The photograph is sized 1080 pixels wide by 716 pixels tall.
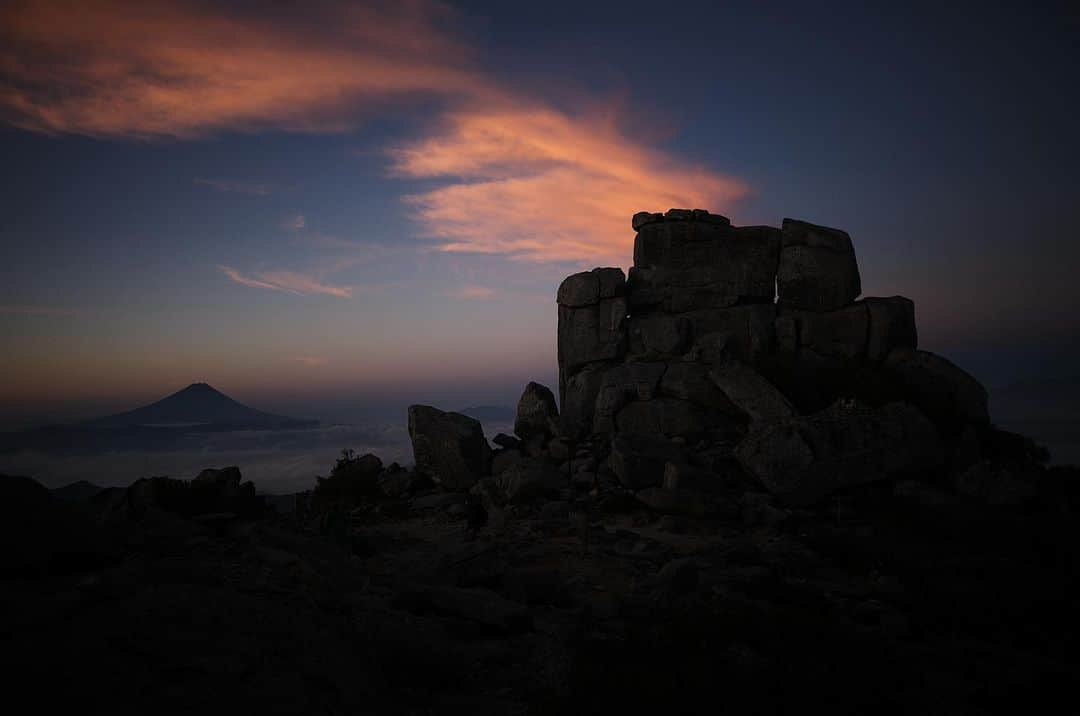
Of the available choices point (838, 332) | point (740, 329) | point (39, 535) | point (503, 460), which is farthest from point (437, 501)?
point (838, 332)

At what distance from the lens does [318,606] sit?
9.03m

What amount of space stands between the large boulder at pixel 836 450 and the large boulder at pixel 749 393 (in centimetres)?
290

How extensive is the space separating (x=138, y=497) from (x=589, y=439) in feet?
58.9

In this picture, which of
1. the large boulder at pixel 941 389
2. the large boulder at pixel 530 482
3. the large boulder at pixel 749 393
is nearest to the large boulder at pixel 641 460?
the large boulder at pixel 530 482

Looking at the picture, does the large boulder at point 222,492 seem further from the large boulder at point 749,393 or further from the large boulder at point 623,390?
the large boulder at point 749,393

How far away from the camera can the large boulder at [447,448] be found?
26.4m

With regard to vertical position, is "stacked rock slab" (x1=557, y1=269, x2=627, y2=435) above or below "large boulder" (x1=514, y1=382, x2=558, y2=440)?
above

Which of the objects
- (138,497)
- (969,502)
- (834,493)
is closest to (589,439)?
(834,493)

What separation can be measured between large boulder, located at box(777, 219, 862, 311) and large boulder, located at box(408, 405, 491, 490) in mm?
18033

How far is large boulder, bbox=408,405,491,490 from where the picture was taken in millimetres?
26422

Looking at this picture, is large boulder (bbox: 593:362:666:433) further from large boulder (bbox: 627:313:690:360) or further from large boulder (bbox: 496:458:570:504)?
large boulder (bbox: 496:458:570:504)

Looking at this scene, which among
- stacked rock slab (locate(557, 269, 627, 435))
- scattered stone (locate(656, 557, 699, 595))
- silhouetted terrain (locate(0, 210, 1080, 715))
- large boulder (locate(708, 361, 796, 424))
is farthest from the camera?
stacked rock slab (locate(557, 269, 627, 435))

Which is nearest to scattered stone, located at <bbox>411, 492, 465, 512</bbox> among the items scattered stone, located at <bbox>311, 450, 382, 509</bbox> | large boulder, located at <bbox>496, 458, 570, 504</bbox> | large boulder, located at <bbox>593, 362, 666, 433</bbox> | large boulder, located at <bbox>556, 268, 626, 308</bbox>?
large boulder, located at <bbox>496, 458, 570, 504</bbox>

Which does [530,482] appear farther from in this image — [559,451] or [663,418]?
[663,418]
